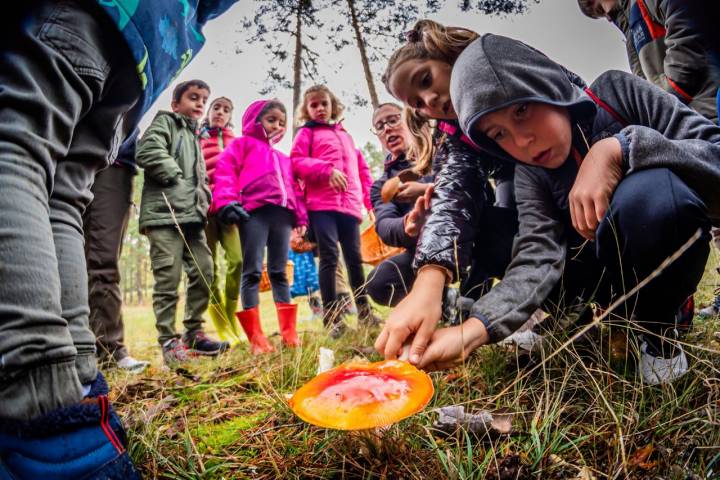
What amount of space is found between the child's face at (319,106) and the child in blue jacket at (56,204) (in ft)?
Answer: 7.27

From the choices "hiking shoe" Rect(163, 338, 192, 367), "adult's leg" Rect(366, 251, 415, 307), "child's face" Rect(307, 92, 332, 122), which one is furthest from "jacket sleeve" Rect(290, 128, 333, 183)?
"hiking shoe" Rect(163, 338, 192, 367)

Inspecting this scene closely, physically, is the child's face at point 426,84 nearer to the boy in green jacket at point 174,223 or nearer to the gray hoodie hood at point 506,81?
the gray hoodie hood at point 506,81

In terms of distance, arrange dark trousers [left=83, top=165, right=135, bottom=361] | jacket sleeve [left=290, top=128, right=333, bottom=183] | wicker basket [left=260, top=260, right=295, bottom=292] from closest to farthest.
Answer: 1. dark trousers [left=83, top=165, right=135, bottom=361]
2. jacket sleeve [left=290, top=128, right=333, bottom=183]
3. wicker basket [left=260, top=260, right=295, bottom=292]

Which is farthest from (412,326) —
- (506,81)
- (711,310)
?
(711,310)

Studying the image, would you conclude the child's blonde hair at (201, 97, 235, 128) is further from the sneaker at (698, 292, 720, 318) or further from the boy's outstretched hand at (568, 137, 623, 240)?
the sneaker at (698, 292, 720, 318)

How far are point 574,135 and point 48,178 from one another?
1244mm

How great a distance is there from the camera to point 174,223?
2.13 metres

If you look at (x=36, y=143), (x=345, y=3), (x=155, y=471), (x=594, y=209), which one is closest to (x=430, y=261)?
(x=594, y=209)

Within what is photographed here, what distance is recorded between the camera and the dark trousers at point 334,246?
2.49 meters

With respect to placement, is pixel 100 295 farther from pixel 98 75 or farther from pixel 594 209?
pixel 594 209

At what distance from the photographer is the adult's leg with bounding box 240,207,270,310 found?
2293 mm

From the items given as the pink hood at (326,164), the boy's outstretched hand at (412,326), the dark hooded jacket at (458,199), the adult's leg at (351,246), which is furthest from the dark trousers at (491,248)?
the pink hood at (326,164)

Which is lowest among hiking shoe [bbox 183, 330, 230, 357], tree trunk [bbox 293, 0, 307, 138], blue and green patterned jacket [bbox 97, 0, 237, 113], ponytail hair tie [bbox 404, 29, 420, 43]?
hiking shoe [bbox 183, 330, 230, 357]

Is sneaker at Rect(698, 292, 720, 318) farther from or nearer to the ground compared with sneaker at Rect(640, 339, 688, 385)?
nearer to the ground
